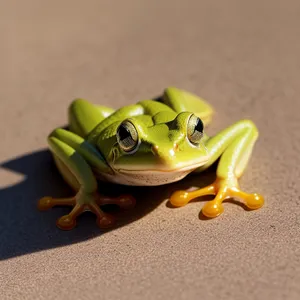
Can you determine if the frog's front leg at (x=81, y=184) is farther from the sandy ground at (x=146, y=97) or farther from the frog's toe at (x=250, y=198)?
the frog's toe at (x=250, y=198)

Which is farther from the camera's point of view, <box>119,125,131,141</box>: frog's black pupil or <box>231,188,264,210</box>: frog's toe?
<box>231,188,264,210</box>: frog's toe

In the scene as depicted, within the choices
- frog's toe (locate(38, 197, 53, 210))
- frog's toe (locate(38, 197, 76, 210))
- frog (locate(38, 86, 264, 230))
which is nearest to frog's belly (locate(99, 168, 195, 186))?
frog (locate(38, 86, 264, 230))

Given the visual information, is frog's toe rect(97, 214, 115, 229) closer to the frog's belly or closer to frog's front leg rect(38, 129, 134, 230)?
frog's front leg rect(38, 129, 134, 230)

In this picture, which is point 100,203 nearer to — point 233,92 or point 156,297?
point 156,297

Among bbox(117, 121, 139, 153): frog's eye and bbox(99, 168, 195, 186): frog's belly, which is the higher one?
bbox(117, 121, 139, 153): frog's eye

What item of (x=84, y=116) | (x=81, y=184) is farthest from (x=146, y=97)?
(x=81, y=184)

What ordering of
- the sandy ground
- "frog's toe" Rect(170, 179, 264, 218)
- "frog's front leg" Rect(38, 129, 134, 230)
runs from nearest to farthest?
the sandy ground → "frog's toe" Rect(170, 179, 264, 218) → "frog's front leg" Rect(38, 129, 134, 230)

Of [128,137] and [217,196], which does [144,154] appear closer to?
[128,137]
